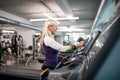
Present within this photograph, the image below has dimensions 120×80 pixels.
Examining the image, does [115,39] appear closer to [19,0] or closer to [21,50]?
[19,0]

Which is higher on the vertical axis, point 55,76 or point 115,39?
point 115,39

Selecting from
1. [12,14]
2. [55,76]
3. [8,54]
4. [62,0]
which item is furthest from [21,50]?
[55,76]

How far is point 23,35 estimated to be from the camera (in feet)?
39.8

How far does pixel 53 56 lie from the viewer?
2576mm

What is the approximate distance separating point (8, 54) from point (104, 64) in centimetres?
1114

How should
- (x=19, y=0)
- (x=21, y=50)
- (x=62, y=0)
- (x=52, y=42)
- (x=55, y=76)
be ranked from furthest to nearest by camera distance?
(x=21, y=50)
(x=19, y=0)
(x=62, y=0)
(x=52, y=42)
(x=55, y=76)

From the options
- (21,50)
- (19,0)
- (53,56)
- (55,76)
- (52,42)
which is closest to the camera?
(55,76)

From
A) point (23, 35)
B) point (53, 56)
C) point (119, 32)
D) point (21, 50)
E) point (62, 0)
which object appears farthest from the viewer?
point (23, 35)

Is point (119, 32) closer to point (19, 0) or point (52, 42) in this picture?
point (52, 42)

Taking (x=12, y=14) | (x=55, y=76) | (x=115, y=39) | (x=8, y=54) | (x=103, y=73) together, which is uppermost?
(x=12, y=14)

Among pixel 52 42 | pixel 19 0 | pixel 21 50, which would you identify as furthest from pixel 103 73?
pixel 21 50

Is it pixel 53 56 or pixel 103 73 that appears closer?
pixel 103 73

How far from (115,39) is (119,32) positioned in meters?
0.03

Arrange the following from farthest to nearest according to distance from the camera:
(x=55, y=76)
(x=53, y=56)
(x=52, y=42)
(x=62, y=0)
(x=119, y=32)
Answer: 1. (x=62, y=0)
2. (x=53, y=56)
3. (x=52, y=42)
4. (x=55, y=76)
5. (x=119, y=32)
